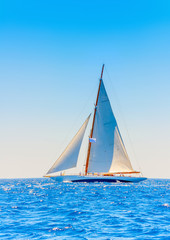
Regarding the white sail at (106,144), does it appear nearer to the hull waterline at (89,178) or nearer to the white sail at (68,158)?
the hull waterline at (89,178)

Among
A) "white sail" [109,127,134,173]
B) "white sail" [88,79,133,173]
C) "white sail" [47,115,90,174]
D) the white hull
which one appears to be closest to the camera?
"white sail" [47,115,90,174]

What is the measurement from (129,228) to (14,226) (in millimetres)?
6168

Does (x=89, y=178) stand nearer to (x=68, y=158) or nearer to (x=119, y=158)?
(x=68, y=158)

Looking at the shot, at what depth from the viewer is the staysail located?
181 feet

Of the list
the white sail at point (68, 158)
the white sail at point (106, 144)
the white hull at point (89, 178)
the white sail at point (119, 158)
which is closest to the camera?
the white sail at point (68, 158)

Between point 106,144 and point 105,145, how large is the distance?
26 cm

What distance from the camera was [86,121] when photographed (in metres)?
55.2

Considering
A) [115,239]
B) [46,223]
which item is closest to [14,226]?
[46,223]

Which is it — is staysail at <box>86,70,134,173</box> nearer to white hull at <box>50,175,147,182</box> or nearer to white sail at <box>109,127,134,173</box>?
white sail at <box>109,127,134,173</box>

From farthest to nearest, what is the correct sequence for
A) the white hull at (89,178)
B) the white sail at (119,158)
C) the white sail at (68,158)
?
1. the white sail at (119,158)
2. the white hull at (89,178)
3. the white sail at (68,158)

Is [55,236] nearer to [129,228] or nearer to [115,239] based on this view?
[115,239]

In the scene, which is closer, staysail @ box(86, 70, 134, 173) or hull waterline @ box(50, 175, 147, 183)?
hull waterline @ box(50, 175, 147, 183)

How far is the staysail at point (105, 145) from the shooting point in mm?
55312

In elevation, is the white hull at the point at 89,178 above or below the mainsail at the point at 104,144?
below
